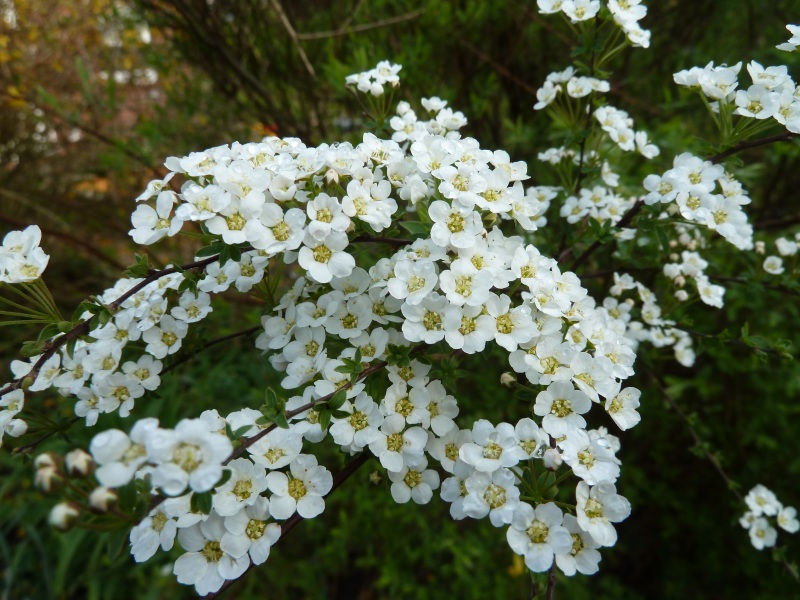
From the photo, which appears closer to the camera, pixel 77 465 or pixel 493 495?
pixel 77 465

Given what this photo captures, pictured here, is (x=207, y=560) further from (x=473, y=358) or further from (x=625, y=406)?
(x=473, y=358)

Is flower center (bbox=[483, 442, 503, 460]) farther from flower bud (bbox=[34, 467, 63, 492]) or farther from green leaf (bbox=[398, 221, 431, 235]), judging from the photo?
flower bud (bbox=[34, 467, 63, 492])

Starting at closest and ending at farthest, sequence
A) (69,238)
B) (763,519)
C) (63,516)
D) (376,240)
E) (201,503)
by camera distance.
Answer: (63,516) → (201,503) → (376,240) → (763,519) → (69,238)

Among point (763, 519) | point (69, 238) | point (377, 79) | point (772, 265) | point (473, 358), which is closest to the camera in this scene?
point (377, 79)

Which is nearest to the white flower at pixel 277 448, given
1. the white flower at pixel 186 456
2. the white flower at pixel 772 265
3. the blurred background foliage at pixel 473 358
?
the white flower at pixel 186 456

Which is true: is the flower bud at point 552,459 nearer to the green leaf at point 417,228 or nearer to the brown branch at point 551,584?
the brown branch at point 551,584

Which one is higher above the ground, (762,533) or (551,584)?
(551,584)

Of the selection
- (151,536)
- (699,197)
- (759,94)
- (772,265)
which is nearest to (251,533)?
(151,536)

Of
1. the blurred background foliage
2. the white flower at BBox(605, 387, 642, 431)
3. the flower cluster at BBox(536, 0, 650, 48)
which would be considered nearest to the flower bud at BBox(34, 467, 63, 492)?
the white flower at BBox(605, 387, 642, 431)
